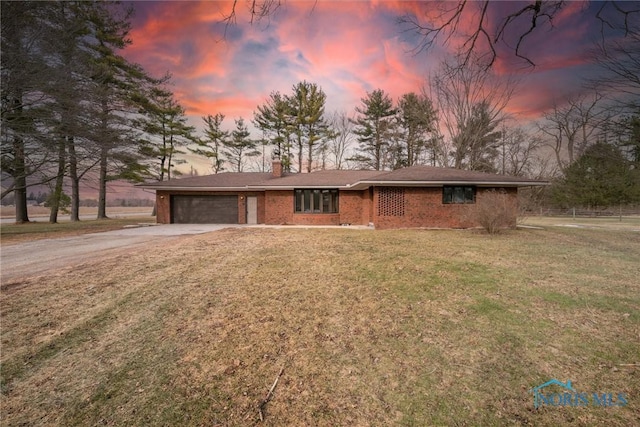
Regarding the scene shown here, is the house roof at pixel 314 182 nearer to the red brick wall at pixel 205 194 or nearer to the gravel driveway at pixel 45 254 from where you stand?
the red brick wall at pixel 205 194

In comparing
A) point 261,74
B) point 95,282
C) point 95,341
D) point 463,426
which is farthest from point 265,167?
point 463,426

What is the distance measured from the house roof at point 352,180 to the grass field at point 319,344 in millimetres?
7361

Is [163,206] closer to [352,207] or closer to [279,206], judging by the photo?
[279,206]

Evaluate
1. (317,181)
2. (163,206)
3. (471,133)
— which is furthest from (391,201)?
→ (163,206)

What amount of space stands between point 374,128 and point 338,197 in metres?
15.2

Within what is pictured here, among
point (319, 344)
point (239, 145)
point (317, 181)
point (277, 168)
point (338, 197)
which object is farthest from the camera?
point (239, 145)

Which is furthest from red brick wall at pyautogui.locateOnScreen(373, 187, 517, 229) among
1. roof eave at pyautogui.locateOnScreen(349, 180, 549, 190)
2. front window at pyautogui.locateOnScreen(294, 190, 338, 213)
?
front window at pyautogui.locateOnScreen(294, 190, 338, 213)

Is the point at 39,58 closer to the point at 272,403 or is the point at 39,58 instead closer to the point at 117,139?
the point at 117,139

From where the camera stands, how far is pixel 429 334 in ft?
10.9

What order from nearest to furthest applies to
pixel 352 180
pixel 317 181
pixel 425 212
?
pixel 425 212 → pixel 317 181 → pixel 352 180

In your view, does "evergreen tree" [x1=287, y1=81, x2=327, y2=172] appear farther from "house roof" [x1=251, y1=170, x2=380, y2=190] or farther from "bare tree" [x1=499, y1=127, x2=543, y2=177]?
"bare tree" [x1=499, y1=127, x2=543, y2=177]

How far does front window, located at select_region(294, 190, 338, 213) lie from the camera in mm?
15961

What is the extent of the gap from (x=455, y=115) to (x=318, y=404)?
78.4 feet

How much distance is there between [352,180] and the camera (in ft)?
53.5
